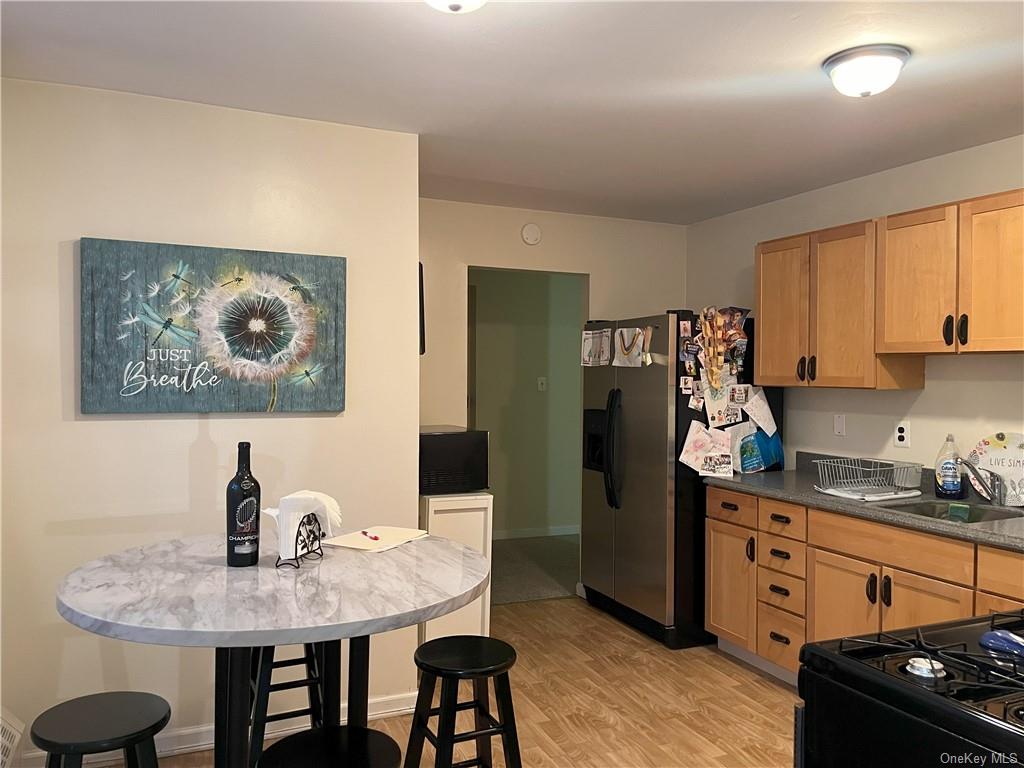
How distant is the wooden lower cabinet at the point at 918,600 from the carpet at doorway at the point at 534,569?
2373 millimetres

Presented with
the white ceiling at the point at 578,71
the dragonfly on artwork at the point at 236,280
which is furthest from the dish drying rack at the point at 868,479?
the dragonfly on artwork at the point at 236,280

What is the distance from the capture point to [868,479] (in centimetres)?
373

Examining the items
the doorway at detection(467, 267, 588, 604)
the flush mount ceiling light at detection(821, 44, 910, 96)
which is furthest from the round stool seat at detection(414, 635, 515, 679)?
the doorway at detection(467, 267, 588, 604)

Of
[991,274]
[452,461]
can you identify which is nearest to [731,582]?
[452,461]

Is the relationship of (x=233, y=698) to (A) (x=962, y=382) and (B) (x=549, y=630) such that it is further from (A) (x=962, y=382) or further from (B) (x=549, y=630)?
(A) (x=962, y=382)

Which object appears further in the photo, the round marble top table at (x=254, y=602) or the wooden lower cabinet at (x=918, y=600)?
the wooden lower cabinet at (x=918, y=600)

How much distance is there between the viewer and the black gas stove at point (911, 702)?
1.15m

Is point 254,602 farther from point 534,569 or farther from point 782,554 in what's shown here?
point 534,569

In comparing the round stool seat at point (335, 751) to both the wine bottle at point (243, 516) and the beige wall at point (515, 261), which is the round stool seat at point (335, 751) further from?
the beige wall at point (515, 261)

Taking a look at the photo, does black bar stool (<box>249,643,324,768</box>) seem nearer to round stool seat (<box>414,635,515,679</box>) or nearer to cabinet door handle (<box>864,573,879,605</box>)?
round stool seat (<box>414,635,515,679</box>)

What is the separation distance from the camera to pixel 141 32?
2250 mm

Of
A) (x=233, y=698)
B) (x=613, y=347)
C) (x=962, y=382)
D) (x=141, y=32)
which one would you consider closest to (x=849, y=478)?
(x=962, y=382)

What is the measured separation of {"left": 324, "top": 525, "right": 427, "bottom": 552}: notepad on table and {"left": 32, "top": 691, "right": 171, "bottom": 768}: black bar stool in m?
0.61

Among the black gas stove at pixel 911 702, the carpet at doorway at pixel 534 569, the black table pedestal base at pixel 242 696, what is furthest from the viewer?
the carpet at doorway at pixel 534 569
